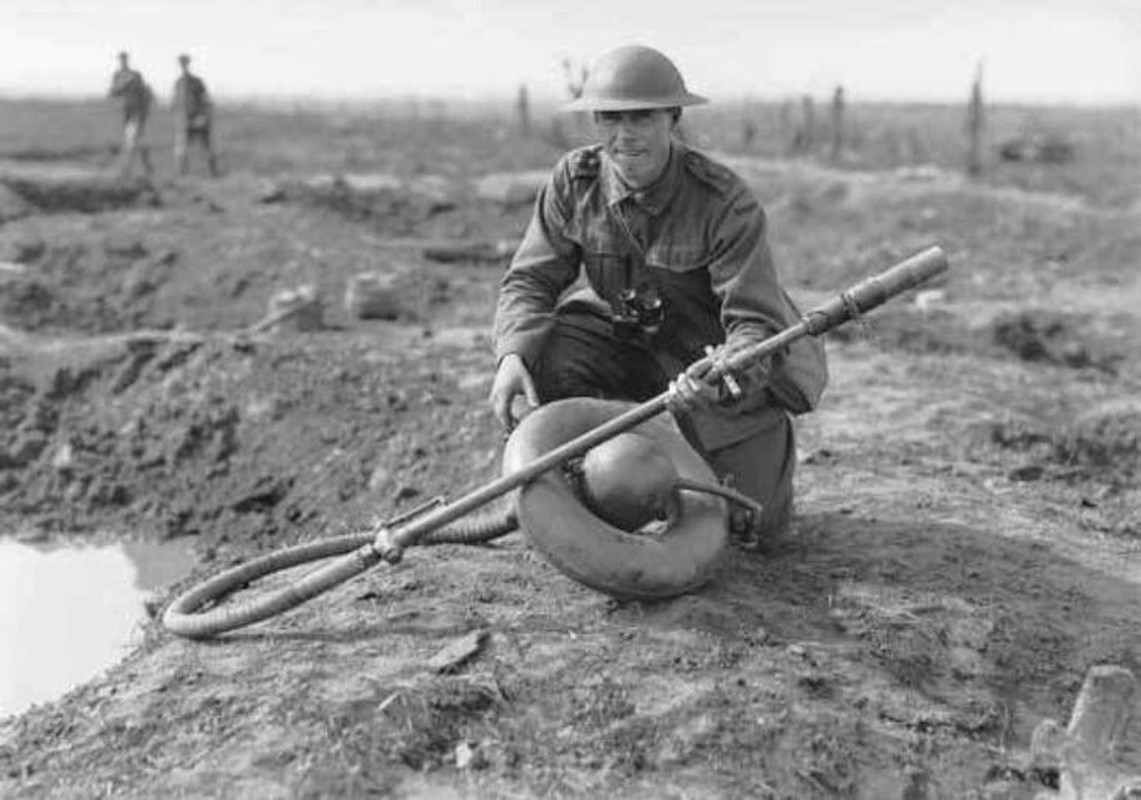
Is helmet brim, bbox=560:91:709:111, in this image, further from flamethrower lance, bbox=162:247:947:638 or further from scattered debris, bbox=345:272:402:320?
scattered debris, bbox=345:272:402:320

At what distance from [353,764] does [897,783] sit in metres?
1.32

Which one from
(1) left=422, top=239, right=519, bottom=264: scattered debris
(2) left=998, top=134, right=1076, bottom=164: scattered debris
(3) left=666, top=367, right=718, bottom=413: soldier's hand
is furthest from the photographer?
(2) left=998, top=134, right=1076, bottom=164: scattered debris

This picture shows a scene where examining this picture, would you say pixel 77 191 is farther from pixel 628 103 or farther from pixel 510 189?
pixel 628 103

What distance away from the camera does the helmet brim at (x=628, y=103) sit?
169 inches

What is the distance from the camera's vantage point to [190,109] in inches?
666

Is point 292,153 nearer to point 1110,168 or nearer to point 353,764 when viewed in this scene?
point 1110,168

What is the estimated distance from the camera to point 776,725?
3.59 meters

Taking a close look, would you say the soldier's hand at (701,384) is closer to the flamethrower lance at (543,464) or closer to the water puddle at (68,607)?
the flamethrower lance at (543,464)

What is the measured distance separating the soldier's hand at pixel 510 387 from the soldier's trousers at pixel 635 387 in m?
0.16

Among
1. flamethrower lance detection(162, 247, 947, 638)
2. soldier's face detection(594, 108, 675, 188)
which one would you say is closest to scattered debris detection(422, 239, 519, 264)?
soldier's face detection(594, 108, 675, 188)

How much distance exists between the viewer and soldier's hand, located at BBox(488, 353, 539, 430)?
4.66 metres

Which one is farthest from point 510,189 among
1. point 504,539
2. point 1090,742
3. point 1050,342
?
point 1090,742

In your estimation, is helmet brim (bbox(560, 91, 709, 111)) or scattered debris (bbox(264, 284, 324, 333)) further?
scattered debris (bbox(264, 284, 324, 333))

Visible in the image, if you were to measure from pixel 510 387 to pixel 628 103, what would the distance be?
1.00 m
